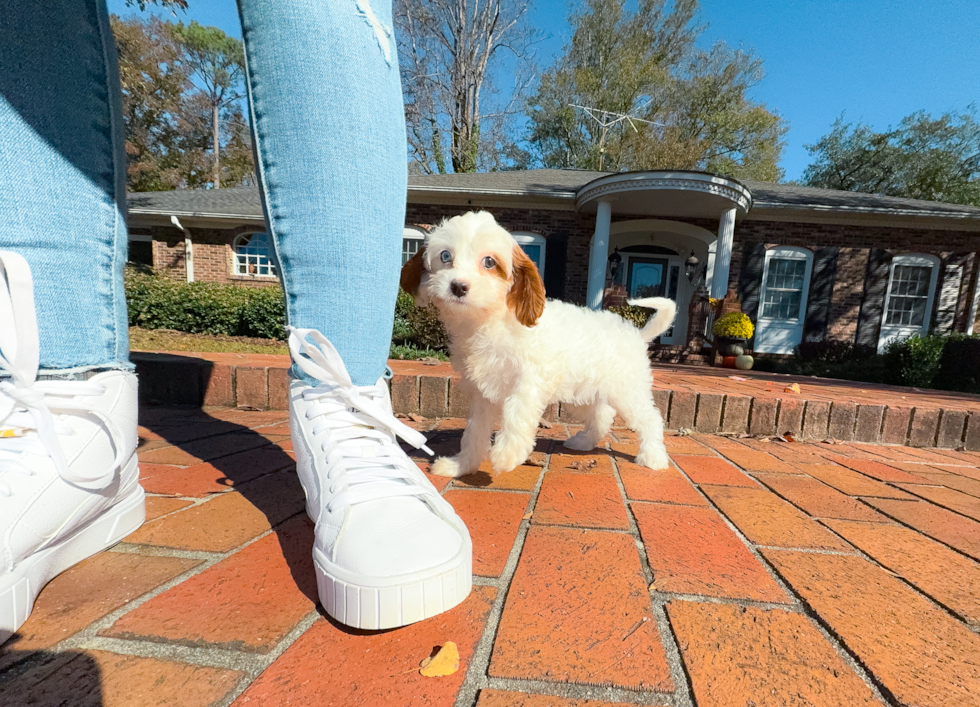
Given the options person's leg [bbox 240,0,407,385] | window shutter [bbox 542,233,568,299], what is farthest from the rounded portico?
person's leg [bbox 240,0,407,385]

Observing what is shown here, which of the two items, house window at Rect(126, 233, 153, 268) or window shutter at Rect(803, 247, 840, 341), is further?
house window at Rect(126, 233, 153, 268)

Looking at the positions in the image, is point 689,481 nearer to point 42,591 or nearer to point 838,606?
point 838,606

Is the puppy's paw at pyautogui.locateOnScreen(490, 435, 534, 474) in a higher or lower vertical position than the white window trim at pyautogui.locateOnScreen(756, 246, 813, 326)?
lower

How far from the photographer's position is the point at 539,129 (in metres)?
23.6

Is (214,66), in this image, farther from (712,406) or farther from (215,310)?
(712,406)

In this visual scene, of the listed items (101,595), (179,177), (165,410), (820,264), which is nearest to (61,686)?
(101,595)

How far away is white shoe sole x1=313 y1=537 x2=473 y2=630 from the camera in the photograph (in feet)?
2.54

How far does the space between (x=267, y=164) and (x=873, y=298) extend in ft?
50.2

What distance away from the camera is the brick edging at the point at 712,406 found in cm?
281

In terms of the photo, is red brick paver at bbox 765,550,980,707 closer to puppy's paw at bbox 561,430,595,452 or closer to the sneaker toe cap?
the sneaker toe cap

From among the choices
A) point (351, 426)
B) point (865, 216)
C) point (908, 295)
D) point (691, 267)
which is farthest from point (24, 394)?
point (908, 295)

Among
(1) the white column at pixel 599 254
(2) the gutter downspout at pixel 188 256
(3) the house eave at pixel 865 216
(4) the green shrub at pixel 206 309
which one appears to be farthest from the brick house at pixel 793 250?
(2) the gutter downspout at pixel 188 256

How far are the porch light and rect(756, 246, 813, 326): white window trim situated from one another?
65.8 inches

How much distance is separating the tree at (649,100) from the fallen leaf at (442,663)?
2353cm
